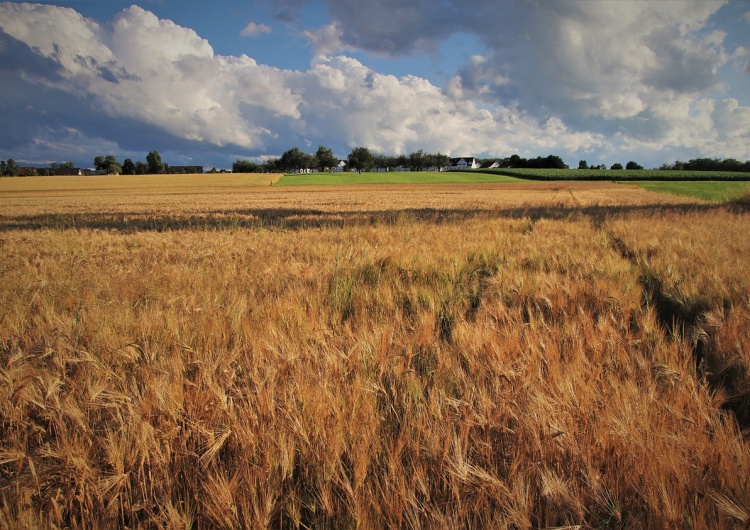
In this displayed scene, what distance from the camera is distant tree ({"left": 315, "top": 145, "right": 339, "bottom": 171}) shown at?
484ft

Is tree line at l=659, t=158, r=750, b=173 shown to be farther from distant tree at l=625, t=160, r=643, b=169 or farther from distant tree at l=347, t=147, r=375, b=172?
distant tree at l=347, t=147, r=375, b=172

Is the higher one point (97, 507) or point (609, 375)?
point (609, 375)

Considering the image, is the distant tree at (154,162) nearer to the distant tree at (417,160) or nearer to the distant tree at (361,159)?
the distant tree at (361,159)

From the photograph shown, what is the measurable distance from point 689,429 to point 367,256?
13.8 feet

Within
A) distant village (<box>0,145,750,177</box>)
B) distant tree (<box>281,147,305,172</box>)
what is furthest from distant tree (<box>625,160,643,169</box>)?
distant tree (<box>281,147,305,172</box>)

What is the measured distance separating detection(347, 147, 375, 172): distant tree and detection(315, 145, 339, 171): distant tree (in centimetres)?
873

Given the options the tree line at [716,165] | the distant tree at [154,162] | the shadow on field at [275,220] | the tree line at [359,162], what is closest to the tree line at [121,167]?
the distant tree at [154,162]

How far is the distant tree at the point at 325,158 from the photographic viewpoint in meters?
148

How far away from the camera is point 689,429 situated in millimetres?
1357

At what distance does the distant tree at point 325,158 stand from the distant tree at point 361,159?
8.73 metres

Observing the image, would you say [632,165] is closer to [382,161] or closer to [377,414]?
[382,161]

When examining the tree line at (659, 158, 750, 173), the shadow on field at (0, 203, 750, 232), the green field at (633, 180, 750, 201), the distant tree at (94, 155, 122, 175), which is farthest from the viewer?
the distant tree at (94, 155, 122, 175)

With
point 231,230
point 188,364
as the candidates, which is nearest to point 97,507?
point 188,364

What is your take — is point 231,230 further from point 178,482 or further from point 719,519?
point 719,519
